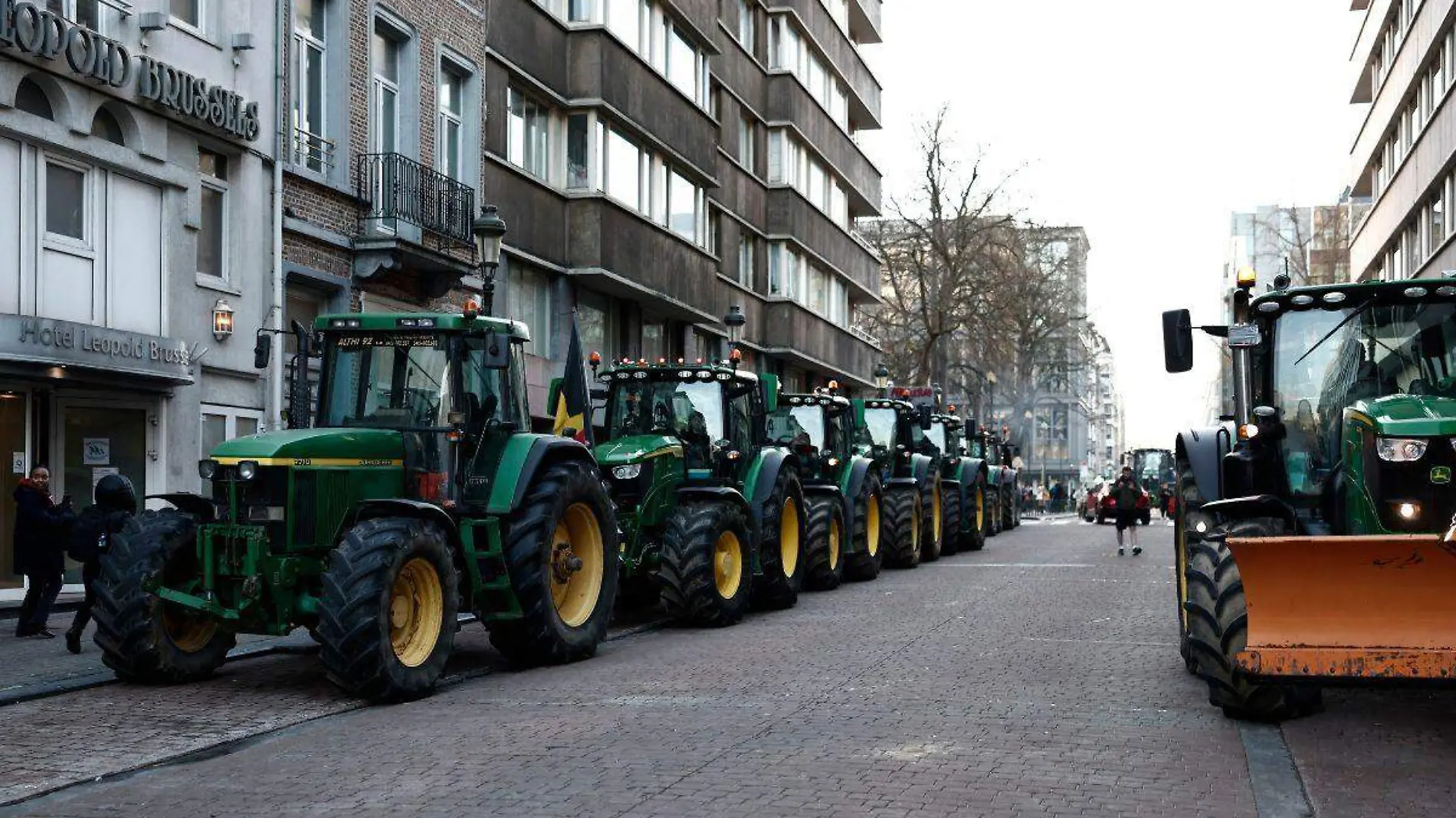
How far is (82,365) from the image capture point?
54.5 ft

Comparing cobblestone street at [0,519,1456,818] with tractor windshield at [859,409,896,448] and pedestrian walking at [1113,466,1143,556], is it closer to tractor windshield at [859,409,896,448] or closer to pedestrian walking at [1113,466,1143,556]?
tractor windshield at [859,409,896,448]

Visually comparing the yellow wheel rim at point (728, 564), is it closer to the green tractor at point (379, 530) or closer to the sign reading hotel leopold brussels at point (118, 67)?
the green tractor at point (379, 530)

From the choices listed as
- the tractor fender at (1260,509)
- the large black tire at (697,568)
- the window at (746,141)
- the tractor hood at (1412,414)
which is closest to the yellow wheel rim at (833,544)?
the large black tire at (697,568)

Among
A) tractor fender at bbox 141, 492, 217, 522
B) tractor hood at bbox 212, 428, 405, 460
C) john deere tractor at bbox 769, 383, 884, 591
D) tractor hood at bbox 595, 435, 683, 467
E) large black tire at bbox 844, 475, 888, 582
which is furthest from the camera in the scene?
large black tire at bbox 844, 475, 888, 582

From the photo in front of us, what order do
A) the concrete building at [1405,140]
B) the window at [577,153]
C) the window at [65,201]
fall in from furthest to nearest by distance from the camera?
the concrete building at [1405,140]
the window at [577,153]
the window at [65,201]

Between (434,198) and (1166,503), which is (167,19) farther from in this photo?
(1166,503)

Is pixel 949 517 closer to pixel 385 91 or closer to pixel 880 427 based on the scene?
pixel 880 427

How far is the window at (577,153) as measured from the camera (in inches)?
1067

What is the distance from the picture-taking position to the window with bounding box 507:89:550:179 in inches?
1012

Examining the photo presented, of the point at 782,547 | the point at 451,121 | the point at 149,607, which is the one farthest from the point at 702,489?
the point at 451,121

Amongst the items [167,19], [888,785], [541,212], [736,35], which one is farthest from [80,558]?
[736,35]

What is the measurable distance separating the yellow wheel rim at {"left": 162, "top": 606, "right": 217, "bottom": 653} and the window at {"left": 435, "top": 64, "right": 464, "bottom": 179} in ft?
41.8

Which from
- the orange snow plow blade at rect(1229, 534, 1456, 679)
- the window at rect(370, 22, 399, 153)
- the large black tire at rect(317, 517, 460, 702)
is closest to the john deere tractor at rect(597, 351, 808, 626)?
the large black tire at rect(317, 517, 460, 702)

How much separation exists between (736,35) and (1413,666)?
29985 mm
